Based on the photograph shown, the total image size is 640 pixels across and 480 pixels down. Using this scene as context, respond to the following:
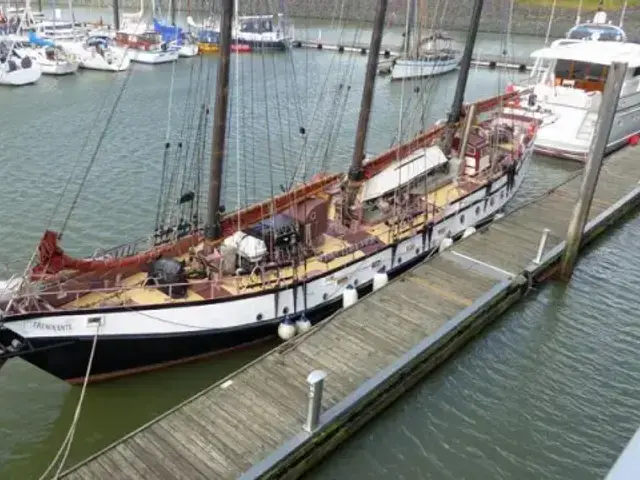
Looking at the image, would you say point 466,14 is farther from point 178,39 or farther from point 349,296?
point 349,296

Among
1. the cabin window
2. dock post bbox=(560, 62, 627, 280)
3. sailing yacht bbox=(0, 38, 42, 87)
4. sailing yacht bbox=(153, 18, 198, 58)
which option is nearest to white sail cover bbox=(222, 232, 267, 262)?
the cabin window

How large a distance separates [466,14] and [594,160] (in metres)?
68.3

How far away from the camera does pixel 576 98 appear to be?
30.7m

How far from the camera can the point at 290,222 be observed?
15359mm

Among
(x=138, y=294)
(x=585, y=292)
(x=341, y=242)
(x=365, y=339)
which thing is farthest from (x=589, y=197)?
(x=138, y=294)

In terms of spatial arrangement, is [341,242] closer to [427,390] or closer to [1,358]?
[427,390]

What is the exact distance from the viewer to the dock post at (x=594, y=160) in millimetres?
16891

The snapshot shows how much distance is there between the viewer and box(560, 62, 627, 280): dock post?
55.4 feet

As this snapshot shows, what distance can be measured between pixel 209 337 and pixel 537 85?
25177mm

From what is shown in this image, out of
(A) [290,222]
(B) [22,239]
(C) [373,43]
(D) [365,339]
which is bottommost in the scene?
(B) [22,239]

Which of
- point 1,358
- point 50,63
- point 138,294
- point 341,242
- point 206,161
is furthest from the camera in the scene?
point 50,63

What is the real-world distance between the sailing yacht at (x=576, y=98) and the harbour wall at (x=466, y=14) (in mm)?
42388

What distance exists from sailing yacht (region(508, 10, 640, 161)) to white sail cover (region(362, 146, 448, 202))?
11.8 metres

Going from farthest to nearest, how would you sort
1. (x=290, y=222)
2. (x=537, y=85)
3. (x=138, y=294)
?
(x=537, y=85) → (x=290, y=222) → (x=138, y=294)
